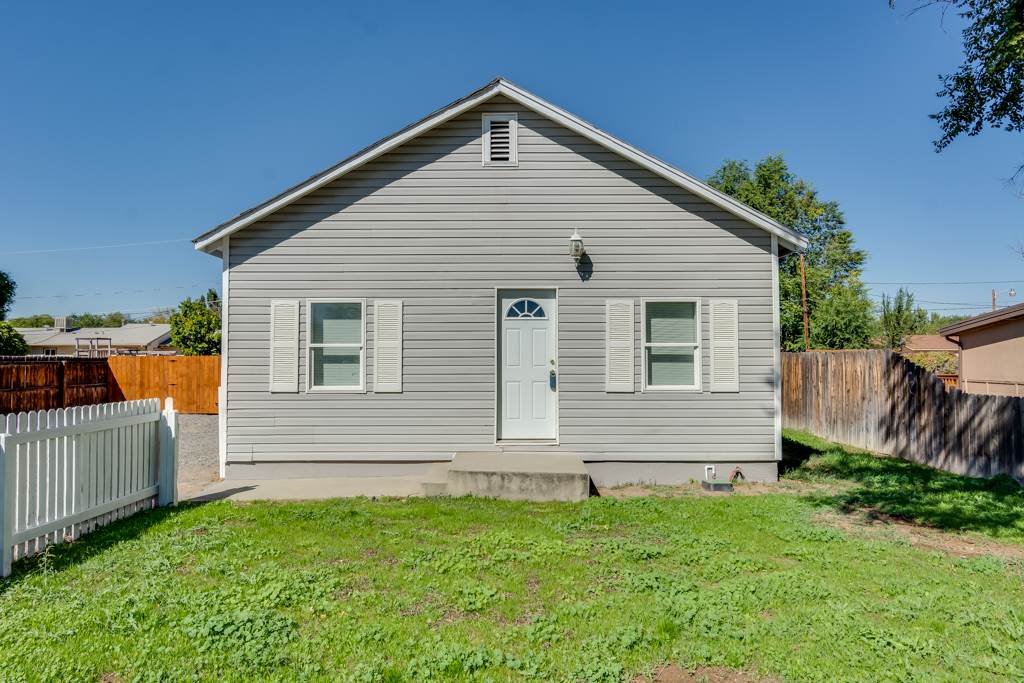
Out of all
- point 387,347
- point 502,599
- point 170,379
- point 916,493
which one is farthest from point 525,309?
point 170,379

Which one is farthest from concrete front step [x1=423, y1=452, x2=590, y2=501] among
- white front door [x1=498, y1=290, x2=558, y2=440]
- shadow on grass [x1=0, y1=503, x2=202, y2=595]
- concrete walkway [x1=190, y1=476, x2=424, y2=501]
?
shadow on grass [x1=0, y1=503, x2=202, y2=595]

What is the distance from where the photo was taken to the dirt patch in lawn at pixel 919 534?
526cm

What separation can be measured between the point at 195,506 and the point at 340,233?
4.06 m

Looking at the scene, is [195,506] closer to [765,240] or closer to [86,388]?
[765,240]

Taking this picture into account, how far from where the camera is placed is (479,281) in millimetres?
8430

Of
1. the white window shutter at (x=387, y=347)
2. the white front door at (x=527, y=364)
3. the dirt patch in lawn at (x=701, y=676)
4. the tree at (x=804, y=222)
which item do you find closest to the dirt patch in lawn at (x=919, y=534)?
the dirt patch in lawn at (x=701, y=676)

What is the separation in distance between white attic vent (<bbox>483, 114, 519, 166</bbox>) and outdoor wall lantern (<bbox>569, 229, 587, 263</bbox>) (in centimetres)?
138

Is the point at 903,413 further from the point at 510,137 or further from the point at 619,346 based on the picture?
the point at 510,137

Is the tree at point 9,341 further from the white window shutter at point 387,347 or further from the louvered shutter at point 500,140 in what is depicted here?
the louvered shutter at point 500,140

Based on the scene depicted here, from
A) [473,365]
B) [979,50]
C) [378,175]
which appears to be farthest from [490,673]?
[979,50]

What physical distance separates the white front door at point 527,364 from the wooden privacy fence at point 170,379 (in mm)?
15765

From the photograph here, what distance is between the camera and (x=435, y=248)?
8453 mm

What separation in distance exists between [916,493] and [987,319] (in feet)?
40.0

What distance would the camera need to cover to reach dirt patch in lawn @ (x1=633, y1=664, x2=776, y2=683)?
9.99 ft
